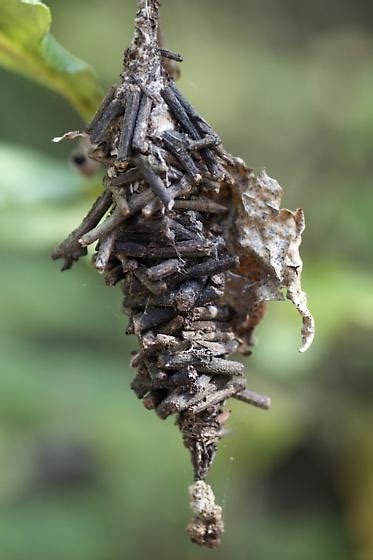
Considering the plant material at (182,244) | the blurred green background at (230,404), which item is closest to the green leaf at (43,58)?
the plant material at (182,244)

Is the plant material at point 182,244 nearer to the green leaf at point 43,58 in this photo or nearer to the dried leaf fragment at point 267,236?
the dried leaf fragment at point 267,236

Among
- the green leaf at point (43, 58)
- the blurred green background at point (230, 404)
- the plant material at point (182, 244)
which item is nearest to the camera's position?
the plant material at point (182, 244)

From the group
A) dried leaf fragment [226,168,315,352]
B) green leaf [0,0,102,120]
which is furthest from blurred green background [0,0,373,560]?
dried leaf fragment [226,168,315,352]

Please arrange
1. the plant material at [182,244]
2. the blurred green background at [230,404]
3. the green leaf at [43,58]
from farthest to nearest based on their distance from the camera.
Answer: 1. the blurred green background at [230,404]
2. the green leaf at [43,58]
3. the plant material at [182,244]

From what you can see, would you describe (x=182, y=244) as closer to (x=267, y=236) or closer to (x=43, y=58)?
(x=267, y=236)

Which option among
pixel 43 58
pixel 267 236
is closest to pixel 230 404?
pixel 43 58

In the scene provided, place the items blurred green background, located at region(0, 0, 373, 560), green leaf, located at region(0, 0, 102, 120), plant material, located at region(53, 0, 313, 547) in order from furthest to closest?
blurred green background, located at region(0, 0, 373, 560), green leaf, located at region(0, 0, 102, 120), plant material, located at region(53, 0, 313, 547)

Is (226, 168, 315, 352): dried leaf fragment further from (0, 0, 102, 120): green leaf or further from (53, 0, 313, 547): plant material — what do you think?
(0, 0, 102, 120): green leaf
